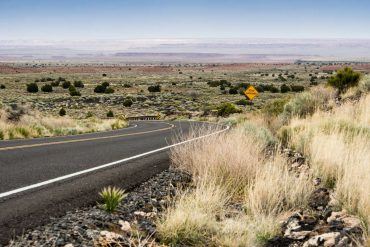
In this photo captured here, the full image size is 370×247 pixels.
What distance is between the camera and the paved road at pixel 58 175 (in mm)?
5676

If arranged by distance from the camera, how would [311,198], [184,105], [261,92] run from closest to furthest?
1. [311,198]
2. [184,105]
3. [261,92]

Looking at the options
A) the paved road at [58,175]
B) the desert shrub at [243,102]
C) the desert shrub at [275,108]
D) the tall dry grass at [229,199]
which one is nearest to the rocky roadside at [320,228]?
the tall dry grass at [229,199]

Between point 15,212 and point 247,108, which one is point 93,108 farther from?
point 15,212

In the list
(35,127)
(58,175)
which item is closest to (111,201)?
(58,175)

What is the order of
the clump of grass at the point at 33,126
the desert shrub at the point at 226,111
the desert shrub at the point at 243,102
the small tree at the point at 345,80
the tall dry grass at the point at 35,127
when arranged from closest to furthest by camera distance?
the tall dry grass at the point at 35,127 < the clump of grass at the point at 33,126 < the small tree at the point at 345,80 < the desert shrub at the point at 226,111 < the desert shrub at the point at 243,102

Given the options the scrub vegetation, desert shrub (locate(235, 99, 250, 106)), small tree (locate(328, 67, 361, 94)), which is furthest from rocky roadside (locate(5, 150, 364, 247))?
desert shrub (locate(235, 99, 250, 106))

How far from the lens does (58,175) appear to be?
808 cm

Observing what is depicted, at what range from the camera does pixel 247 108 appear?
48.0m

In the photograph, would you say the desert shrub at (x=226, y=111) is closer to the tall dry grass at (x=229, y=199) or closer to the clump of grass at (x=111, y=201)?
the tall dry grass at (x=229, y=199)

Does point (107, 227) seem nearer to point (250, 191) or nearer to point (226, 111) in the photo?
point (250, 191)

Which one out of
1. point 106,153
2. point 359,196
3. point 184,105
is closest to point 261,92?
point 184,105

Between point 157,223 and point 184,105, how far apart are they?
4776 centimetres

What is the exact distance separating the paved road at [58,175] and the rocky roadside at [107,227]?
290 millimetres

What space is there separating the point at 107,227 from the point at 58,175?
3167 mm
